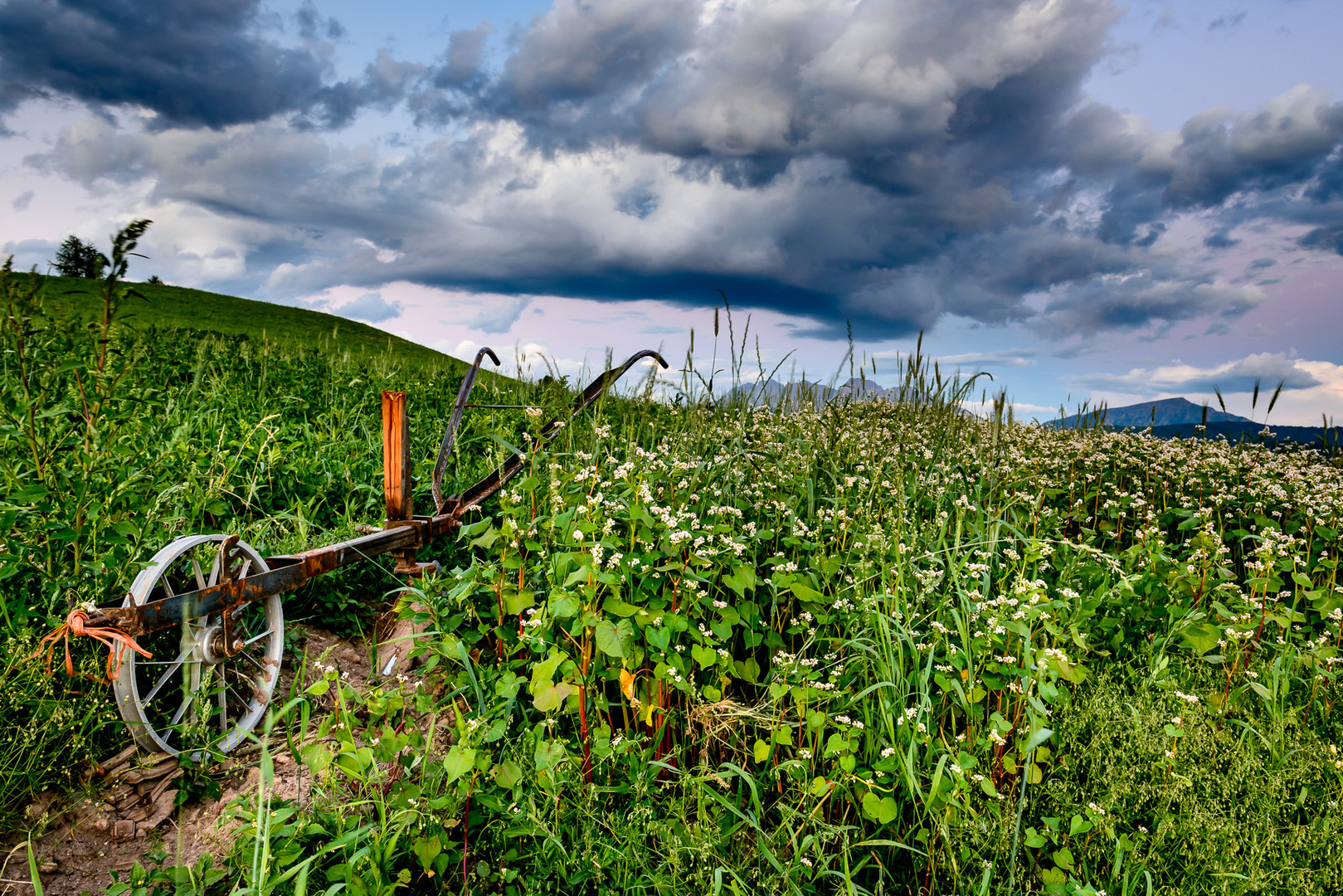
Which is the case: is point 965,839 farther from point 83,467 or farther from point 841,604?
point 83,467

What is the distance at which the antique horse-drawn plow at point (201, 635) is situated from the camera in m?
2.50

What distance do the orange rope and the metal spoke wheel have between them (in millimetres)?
36

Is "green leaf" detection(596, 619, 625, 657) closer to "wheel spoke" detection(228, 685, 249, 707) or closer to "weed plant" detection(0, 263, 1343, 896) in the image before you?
"weed plant" detection(0, 263, 1343, 896)

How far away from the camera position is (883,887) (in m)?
2.54

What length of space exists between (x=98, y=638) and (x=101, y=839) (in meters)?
0.76

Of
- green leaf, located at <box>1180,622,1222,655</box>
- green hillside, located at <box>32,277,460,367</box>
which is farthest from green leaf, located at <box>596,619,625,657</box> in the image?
green hillside, located at <box>32,277,460,367</box>

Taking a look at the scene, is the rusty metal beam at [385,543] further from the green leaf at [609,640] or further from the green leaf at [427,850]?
the green leaf at [609,640]

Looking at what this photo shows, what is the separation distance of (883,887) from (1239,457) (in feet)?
A: 19.5

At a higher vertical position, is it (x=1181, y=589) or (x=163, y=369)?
(x=163, y=369)

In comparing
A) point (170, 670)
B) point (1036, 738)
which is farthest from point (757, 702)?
point (170, 670)

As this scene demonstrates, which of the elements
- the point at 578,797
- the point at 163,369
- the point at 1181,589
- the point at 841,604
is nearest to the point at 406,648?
the point at 578,797

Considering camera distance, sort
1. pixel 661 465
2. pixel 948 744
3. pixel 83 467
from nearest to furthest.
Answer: pixel 948 744
pixel 83 467
pixel 661 465

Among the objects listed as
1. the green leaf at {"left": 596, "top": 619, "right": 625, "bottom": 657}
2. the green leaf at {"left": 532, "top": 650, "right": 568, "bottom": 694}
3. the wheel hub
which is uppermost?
the green leaf at {"left": 596, "top": 619, "right": 625, "bottom": 657}

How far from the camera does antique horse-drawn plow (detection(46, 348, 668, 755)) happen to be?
8.20 ft
